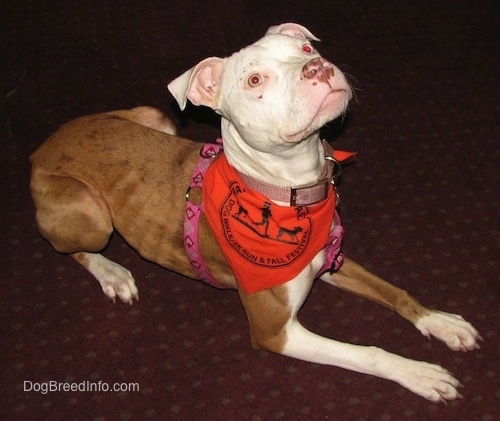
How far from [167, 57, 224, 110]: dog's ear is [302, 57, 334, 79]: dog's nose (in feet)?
1.52

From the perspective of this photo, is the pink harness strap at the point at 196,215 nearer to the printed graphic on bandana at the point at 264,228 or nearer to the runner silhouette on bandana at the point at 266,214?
the printed graphic on bandana at the point at 264,228

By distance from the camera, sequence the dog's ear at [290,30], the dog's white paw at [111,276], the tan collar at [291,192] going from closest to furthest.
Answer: the tan collar at [291,192] < the dog's ear at [290,30] < the dog's white paw at [111,276]

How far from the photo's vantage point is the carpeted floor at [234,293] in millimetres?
3299

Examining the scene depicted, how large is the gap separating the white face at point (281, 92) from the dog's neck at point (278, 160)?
0.07 meters

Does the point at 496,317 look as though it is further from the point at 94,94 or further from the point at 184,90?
the point at 94,94

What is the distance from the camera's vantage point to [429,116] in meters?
4.46

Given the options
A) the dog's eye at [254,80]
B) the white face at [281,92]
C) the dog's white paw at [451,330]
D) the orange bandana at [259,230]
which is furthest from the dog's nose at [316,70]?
the dog's white paw at [451,330]

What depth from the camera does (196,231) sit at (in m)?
3.13

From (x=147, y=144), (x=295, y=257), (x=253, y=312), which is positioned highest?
(x=147, y=144)

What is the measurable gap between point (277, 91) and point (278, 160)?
1.07 feet

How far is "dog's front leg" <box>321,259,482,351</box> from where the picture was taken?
10.8 ft

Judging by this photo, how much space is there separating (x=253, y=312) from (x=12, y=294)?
58.9 inches

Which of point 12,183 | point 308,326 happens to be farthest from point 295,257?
point 12,183

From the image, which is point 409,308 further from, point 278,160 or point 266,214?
point 278,160
